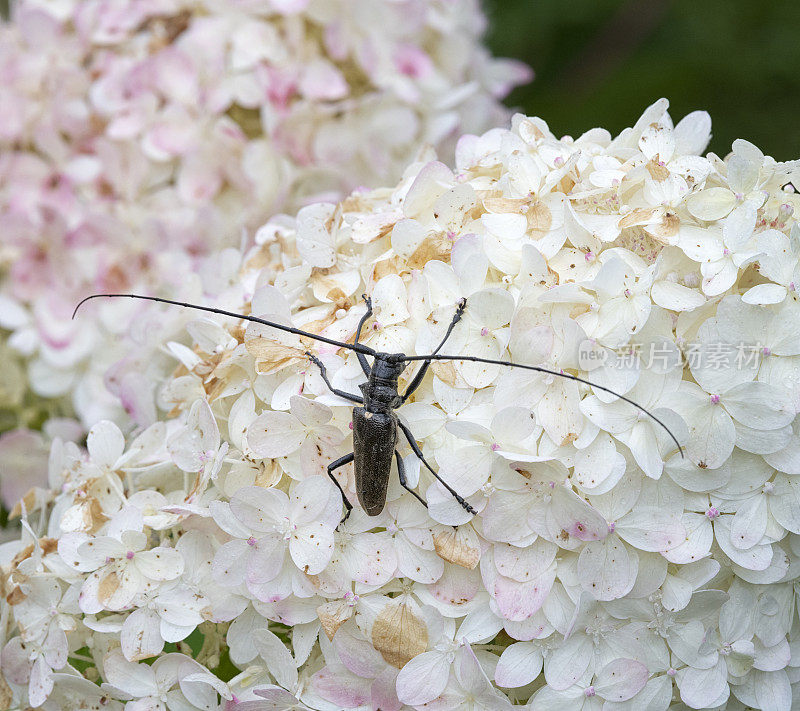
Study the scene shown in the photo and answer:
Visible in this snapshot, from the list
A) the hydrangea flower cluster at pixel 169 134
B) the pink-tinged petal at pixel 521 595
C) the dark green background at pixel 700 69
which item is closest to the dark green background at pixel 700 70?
the dark green background at pixel 700 69

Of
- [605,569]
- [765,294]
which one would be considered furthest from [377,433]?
[765,294]

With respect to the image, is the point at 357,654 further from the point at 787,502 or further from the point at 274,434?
the point at 787,502

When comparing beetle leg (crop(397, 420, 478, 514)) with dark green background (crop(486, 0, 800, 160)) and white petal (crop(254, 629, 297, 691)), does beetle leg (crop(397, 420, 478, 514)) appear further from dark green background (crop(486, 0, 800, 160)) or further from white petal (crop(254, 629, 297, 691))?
dark green background (crop(486, 0, 800, 160))

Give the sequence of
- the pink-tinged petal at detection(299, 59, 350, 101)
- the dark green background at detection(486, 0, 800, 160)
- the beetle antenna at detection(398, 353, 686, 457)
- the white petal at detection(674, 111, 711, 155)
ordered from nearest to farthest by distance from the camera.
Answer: the beetle antenna at detection(398, 353, 686, 457)
the white petal at detection(674, 111, 711, 155)
the pink-tinged petal at detection(299, 59, 350, 101)
the dark green background at detection(486, 0, 800, 160)

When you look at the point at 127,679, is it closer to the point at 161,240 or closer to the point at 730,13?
the point at 161,240

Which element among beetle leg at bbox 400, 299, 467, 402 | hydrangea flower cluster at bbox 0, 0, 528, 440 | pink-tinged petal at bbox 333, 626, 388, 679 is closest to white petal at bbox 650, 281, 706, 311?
beetle leg at bbox 400, 299, 467, 402

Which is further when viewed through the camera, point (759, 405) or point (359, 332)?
point (359, 332)

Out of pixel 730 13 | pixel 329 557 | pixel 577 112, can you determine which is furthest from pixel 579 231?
pixel 730 13

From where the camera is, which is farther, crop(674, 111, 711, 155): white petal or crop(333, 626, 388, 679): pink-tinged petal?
crop(674, 111, 711, 155): white petal
